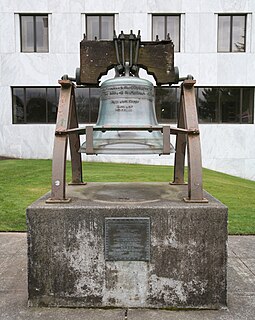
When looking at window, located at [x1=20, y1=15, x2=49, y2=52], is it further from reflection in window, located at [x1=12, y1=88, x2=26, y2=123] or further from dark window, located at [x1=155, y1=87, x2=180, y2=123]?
dark window, located at [x1=155, y1=87, x2=180, y2=123]

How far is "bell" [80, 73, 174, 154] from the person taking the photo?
3.79 meters

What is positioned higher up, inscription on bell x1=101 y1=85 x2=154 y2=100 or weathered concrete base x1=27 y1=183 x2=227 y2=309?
inscription on bell x1=101 y1=85 x2=154 y2=100

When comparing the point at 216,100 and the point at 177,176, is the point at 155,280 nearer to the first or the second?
the point at 177,176

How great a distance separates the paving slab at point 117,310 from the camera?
10.7 ft

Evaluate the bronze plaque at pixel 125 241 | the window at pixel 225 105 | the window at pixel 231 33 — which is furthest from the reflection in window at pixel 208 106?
the bronze plaque at pixel 125 241

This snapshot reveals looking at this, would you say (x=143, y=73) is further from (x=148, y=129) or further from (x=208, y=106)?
(x=148, y=129)

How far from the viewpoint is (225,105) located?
17172 millimetres

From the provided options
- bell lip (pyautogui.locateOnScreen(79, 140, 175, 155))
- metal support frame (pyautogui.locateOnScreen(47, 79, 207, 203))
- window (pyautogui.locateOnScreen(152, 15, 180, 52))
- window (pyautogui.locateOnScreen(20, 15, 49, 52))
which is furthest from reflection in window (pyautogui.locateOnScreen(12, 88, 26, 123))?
bell lip (pyautogui.locateOnScreen(79, 140, 175, 155))

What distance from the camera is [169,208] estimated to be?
335 cm

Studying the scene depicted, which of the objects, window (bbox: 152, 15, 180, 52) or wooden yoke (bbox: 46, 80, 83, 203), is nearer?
wooden yoke (bbox: 46, 80, 83, 203)

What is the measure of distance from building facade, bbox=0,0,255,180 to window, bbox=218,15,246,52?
4cm

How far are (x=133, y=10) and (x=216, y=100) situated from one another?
18.5ft

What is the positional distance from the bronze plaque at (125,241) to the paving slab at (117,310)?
0.51m

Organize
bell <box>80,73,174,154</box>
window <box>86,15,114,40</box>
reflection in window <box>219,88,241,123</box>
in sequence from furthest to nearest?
reflection in window <box>219,88,241,123</box>
window <box>86,15,114,40</box>
bell <box>80,73,174,154</box>
